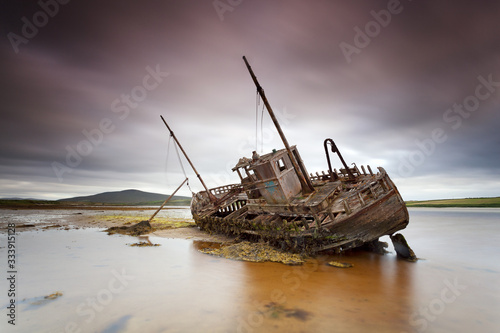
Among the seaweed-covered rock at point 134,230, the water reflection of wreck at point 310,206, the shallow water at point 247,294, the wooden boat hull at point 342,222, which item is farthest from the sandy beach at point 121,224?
the shallow water at point 247,294

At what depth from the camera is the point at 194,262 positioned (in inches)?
377

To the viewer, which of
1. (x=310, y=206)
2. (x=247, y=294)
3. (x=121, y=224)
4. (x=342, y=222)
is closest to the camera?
(x=247, y=294)

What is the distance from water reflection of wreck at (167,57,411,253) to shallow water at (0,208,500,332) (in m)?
1.30

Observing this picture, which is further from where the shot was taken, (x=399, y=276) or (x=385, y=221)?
(x=385, y=221)

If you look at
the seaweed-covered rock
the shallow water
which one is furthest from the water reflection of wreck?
the seaweed-covered rock

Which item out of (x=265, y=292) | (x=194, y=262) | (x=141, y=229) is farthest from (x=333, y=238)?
(x=141, y=229)

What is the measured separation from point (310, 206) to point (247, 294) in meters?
4.52

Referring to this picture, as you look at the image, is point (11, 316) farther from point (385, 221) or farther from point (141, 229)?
point (141, 229)

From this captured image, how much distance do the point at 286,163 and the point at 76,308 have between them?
10.1 m

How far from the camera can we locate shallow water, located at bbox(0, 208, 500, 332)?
4.70m

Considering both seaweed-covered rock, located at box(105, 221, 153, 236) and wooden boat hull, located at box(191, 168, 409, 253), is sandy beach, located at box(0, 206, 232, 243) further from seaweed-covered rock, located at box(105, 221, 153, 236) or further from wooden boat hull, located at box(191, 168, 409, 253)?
wooden boat hull, located at box(191, 168, 409, 253)

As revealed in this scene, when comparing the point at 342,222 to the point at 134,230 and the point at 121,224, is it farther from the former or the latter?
the point at 121,224

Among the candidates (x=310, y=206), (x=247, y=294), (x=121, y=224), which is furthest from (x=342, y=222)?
(x=121, y=224)

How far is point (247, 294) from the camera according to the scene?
6.11 metres
